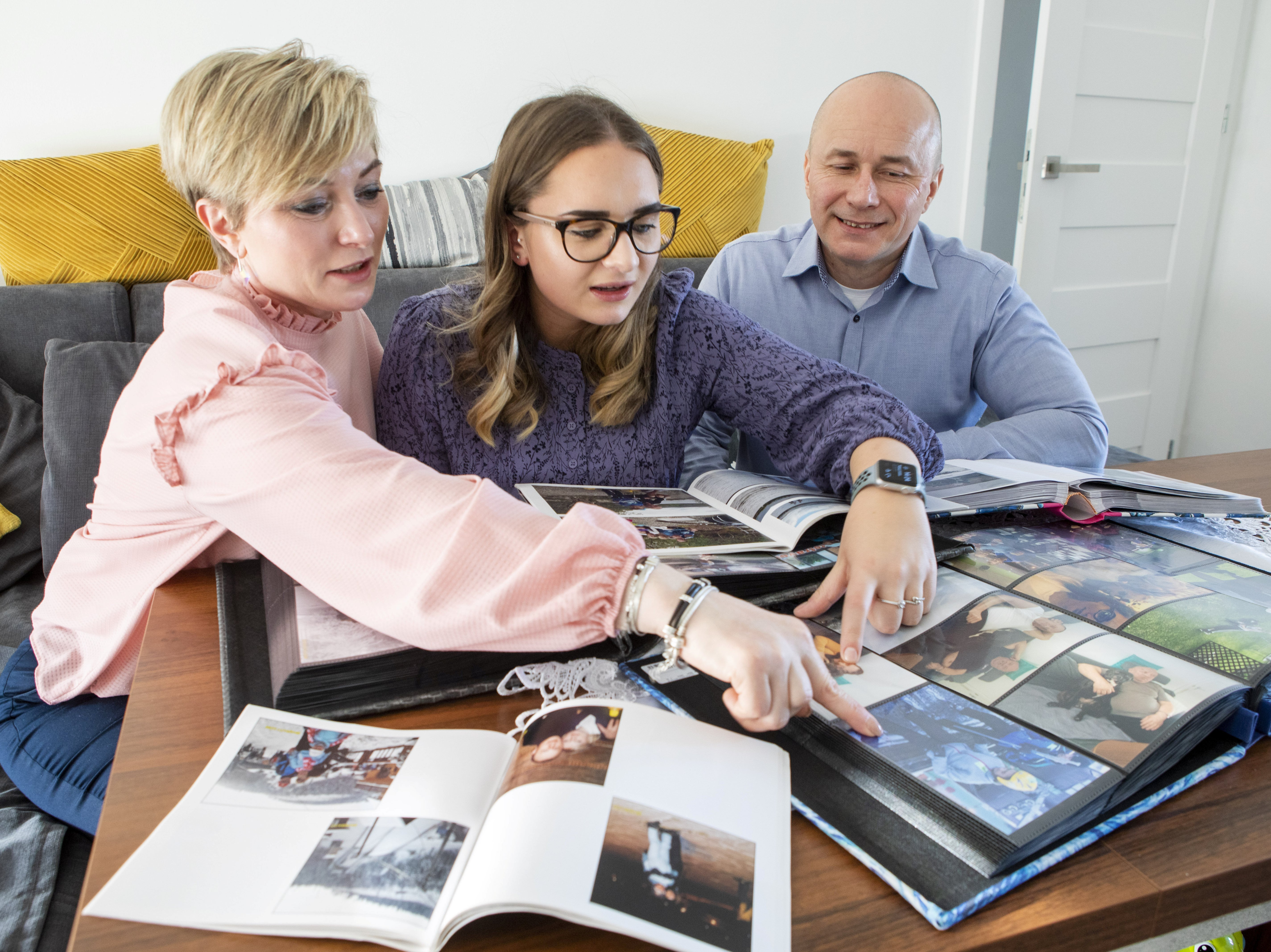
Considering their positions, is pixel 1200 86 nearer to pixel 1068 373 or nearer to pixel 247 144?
pixel 1068 373

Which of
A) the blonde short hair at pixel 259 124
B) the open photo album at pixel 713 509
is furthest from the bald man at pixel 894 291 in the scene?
the blonde short hair at pixel 259 124

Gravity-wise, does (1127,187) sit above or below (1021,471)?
above

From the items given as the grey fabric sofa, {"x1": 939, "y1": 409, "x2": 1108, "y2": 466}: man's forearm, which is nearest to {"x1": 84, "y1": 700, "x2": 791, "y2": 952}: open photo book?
the grey fabric sofa

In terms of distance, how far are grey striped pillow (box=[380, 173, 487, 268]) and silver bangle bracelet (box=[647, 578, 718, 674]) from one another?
5.80 feet

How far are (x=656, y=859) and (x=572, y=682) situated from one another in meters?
0.22

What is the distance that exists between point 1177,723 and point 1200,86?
3659 millimetres

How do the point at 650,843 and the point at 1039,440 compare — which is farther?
the point at 1039,440

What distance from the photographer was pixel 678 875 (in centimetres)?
43

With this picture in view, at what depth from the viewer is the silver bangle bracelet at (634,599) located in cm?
62

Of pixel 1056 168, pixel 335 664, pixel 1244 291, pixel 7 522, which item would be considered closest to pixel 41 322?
pixel 7 522

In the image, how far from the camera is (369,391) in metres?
1.15

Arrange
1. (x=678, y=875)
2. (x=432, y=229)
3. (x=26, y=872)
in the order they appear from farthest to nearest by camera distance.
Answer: (x=432, y=229), (x=26, y=872), (x=678, y=875)

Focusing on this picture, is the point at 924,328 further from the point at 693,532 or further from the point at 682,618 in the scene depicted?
the point at 682,618

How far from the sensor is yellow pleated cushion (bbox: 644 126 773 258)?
2.52 meters
